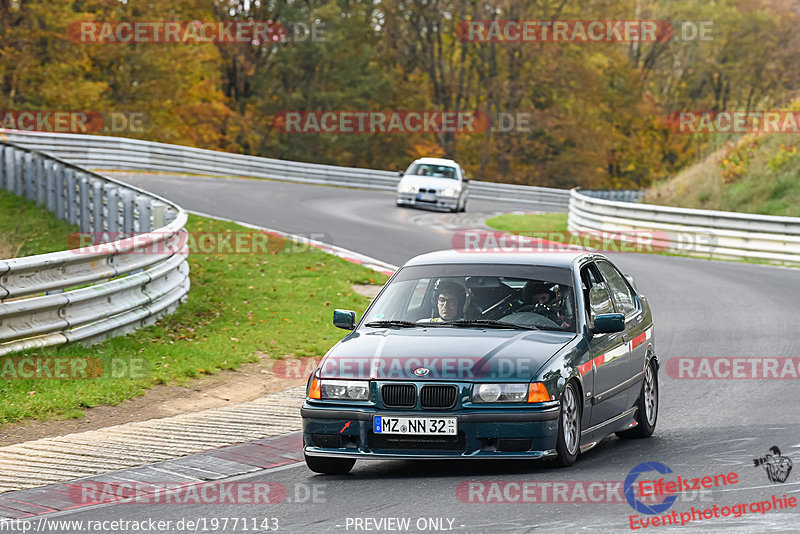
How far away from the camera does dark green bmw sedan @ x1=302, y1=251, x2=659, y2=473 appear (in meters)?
7.39

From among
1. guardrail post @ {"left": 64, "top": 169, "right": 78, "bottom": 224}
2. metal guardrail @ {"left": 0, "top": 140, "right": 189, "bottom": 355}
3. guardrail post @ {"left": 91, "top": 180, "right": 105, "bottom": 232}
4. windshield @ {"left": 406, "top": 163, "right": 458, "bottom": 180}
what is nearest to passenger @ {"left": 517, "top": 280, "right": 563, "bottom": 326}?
metal guardrail @ {"left": 0, "top": 140, "right": 189, "bottom": 355}

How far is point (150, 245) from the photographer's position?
1380cm

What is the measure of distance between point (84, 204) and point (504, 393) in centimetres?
1459

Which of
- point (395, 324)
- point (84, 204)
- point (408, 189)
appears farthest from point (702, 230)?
point (395, 324)

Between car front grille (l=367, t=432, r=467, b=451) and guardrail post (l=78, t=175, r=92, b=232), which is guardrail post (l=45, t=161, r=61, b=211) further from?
car front grille (l=367, t=432, r=467, b=451)

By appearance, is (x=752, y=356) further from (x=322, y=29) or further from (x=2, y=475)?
(x=322, y=29)

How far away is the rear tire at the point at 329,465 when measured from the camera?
7.79m

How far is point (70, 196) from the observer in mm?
21062

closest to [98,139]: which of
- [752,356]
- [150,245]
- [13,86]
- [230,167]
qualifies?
[230,167]

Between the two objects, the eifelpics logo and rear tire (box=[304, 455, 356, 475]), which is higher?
the eifelpics logo

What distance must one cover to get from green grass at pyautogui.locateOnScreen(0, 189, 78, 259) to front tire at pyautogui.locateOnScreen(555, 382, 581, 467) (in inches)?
486

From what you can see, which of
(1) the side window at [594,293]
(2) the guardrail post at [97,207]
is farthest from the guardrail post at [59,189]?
(1) the side window at [594,293]

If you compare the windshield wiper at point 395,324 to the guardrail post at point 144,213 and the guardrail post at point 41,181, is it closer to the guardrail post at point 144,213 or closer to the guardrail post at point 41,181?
the guardrail post at point 144,213

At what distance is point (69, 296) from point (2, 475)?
3763mm
